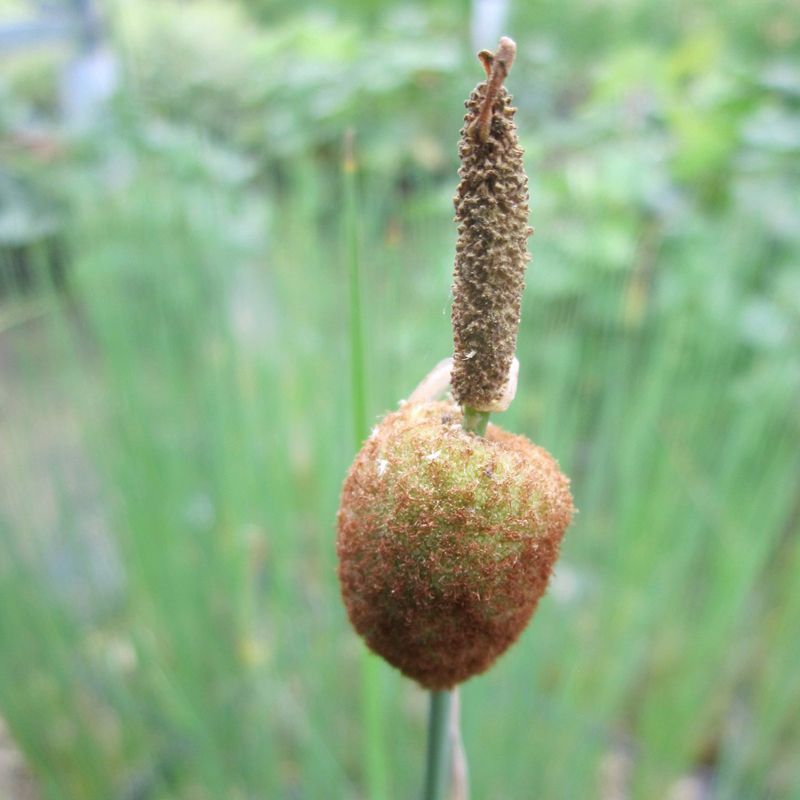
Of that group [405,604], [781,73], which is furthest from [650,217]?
[405,604]

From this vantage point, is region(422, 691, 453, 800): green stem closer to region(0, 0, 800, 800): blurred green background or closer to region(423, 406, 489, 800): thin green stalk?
region(423, 406, 489, 800): thin green stalk

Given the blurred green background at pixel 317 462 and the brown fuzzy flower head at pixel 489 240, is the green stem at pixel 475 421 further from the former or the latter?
the blurred green background at pixel 317 462

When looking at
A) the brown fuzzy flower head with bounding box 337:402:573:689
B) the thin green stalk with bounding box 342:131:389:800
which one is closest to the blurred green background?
the thin green stalk with bounding box 342:131:389:800

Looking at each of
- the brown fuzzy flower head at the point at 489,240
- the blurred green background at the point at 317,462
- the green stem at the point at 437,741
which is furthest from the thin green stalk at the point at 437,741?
the blurred green background at the point at 317,462

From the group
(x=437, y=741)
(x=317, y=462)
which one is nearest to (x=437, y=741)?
(x=437, y=741)

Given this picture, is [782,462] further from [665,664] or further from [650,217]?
[650,217]

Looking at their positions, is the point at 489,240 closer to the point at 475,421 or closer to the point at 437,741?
the point at 475,421
